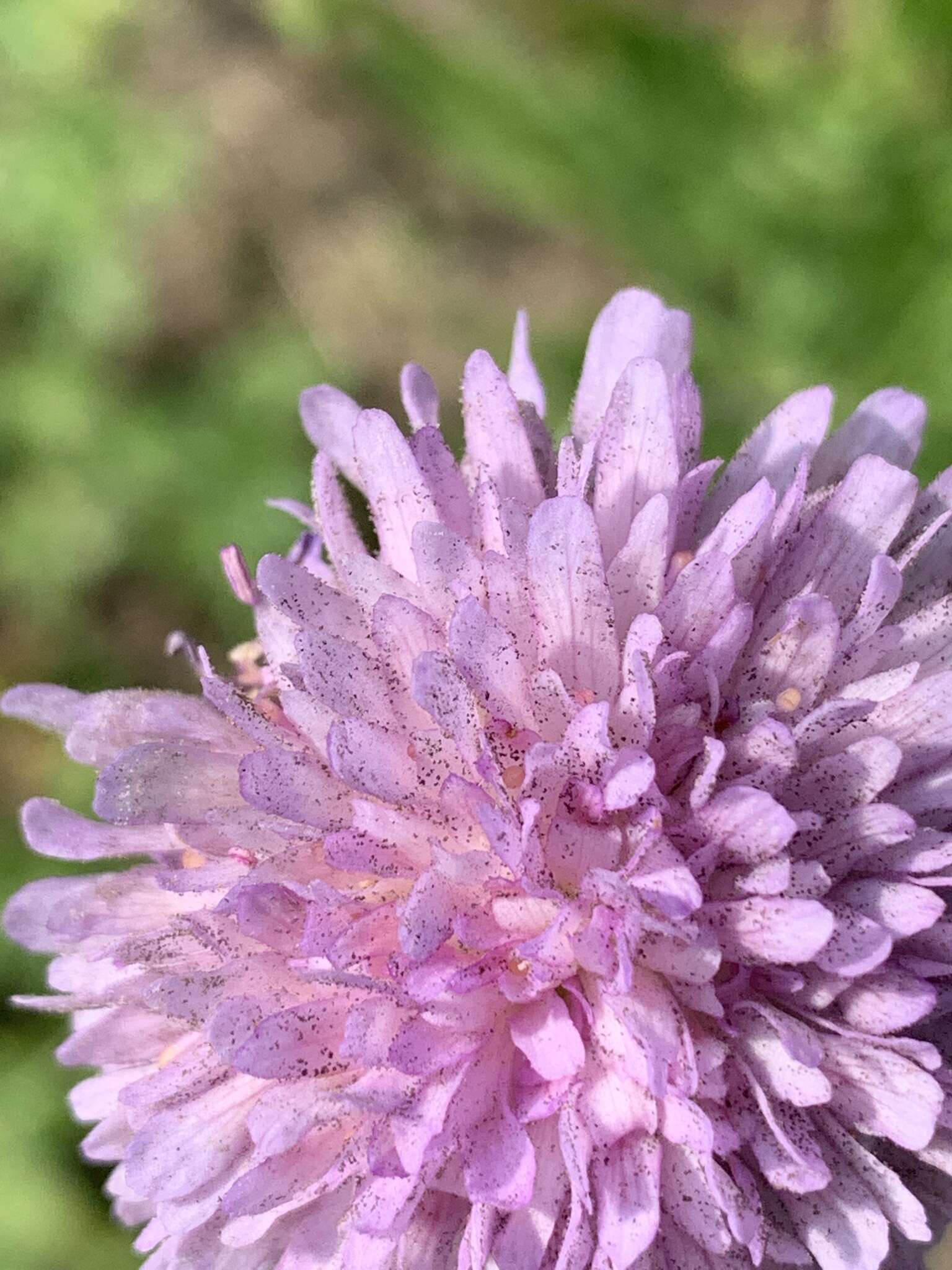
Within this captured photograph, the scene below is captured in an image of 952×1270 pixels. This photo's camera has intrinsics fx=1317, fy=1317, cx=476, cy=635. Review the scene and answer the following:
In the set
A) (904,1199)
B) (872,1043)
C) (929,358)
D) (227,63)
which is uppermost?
(227,63)

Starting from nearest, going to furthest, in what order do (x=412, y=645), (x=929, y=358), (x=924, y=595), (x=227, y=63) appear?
(x=412, y=645) → (x=924, y=595) → (x=929, y=358) → (x=227, y=63)

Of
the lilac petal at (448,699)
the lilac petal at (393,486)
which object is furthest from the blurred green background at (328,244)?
the lilac petal at (448,699)

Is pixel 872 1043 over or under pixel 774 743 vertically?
under

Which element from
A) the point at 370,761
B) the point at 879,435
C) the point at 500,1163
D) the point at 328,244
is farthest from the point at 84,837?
the point at 328,244

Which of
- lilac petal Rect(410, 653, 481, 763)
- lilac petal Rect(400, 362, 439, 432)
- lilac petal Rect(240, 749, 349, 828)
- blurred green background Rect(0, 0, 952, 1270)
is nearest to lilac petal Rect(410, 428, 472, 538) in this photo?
lilac petal Rect(400, 362, 439, 432)

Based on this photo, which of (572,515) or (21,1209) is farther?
(21,1209)

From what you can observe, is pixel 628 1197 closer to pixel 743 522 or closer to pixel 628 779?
pixel 628 779

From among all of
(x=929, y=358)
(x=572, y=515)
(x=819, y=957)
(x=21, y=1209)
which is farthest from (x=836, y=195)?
(x=21, y=1209)

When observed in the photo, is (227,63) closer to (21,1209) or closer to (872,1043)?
(21,1209)
